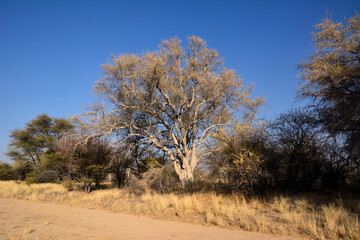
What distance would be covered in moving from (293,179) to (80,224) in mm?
9047

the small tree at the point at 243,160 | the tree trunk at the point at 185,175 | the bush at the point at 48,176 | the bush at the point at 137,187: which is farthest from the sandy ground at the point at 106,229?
the bush at the point at 48,176

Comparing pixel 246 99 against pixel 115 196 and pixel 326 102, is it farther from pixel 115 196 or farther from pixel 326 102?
pixel 115 196

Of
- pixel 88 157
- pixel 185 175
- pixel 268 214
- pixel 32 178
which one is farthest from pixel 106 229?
pixel 32 178

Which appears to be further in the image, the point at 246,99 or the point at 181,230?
the point at 246,99

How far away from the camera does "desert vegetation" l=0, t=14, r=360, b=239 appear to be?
8.46 m

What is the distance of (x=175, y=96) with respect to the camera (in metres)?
15.5

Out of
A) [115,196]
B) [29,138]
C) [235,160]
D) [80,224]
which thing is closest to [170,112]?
[115,196]

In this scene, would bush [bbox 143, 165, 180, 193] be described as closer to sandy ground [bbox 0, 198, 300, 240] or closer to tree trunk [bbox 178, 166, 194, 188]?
tree trunk [bbox 178, 166, 194, 188]

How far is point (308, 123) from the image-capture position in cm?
1045

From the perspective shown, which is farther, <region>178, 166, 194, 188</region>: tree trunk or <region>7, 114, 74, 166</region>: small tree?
<region>7, 114, 74, 166</region>: small tree

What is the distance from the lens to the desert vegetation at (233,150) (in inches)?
333

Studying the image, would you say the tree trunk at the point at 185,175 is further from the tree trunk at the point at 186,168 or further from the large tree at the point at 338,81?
the large tree at the point at 338,81

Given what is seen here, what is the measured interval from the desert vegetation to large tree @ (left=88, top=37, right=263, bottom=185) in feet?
0.24

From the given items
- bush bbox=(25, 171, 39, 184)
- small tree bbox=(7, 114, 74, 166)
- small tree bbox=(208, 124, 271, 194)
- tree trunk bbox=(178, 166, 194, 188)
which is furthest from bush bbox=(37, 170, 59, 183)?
small tree bbox=(208, 124, 271, 194)
